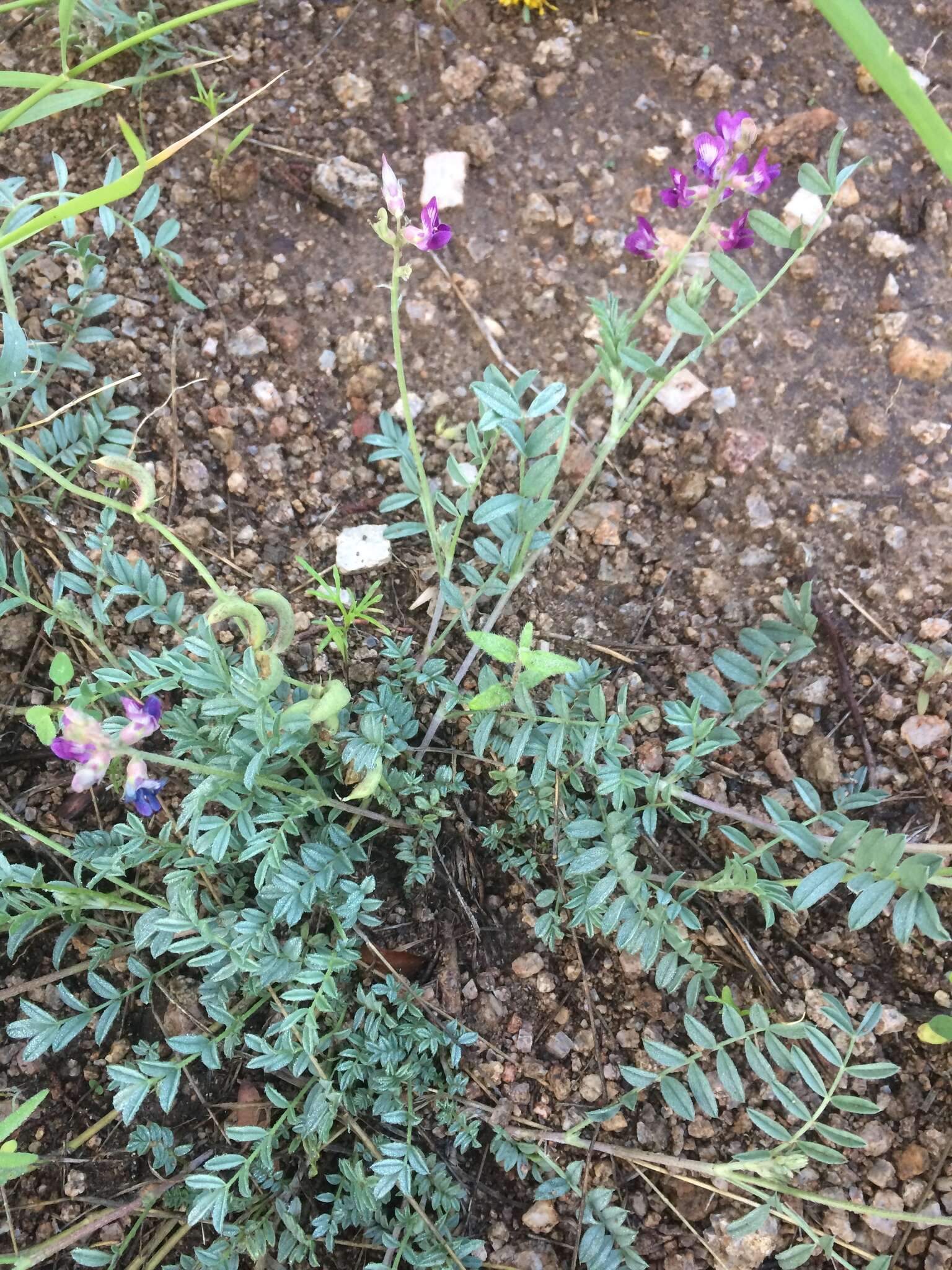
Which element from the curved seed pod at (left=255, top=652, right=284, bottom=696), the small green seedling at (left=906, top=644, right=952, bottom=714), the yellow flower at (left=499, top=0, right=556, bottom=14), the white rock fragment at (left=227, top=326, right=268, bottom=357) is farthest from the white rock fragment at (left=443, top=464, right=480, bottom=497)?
the yellow flower at (left=499, top=0, right=556, bottom=14)

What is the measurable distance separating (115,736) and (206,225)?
1.40 m

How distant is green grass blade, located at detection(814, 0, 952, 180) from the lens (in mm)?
1059

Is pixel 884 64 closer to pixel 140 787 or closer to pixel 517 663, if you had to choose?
pixel 517 663

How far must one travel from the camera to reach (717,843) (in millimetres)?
1835

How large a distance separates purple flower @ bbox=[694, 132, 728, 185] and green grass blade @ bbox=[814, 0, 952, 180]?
40 centimetres

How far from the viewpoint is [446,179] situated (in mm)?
2230

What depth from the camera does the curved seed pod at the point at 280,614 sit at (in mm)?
1348

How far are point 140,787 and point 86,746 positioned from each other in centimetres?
14

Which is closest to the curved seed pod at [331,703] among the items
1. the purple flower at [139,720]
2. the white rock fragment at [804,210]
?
the purple flower at [139,720]

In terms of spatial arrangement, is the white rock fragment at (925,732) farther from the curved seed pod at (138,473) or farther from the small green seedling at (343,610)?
the curved seed pod at (138,473)

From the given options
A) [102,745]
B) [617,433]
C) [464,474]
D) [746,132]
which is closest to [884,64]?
[746,132]

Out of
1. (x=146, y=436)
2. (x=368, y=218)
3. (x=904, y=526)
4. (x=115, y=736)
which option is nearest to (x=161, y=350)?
(x=146, y=436)

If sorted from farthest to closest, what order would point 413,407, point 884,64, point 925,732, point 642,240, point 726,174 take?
point 413,407 < point 925,732 < point 642,240 < point 726,174 < point 884,64

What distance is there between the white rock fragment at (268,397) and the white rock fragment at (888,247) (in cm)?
143
